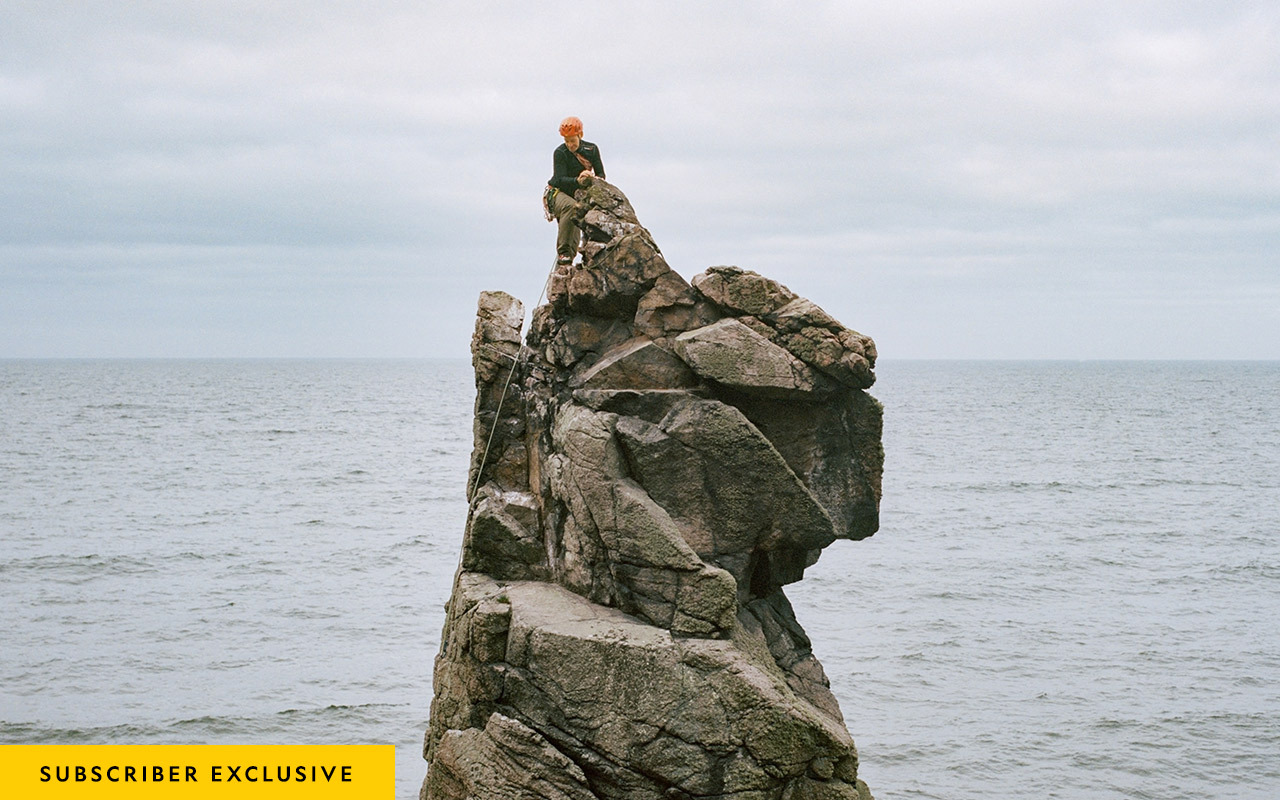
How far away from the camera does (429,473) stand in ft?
246

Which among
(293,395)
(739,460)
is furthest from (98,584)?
(293,395)

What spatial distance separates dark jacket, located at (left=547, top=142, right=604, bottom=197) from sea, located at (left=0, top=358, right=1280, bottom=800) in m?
13.5

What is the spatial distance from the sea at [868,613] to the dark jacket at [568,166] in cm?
1346

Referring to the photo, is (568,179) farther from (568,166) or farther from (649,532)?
(649,532)

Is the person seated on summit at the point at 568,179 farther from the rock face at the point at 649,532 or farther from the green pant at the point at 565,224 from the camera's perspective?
the rock face at the point at 649,532

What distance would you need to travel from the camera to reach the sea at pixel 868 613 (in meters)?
27.5

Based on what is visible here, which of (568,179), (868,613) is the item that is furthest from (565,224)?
(868,613)

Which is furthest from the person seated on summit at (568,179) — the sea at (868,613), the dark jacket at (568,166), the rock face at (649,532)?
the sea at (868,613)

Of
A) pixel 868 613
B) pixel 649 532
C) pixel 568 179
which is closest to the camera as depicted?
pixel 649 532

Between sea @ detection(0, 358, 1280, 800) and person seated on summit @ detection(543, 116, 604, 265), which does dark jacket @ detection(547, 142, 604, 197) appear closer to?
person seated on summit @ detection(543, 116, 604, 265)

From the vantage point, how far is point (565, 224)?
17.0 m

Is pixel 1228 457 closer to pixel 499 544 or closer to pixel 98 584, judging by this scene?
pixel 98 584

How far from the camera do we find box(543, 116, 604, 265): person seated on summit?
1688 cm

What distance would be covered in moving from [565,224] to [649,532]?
506 cm
